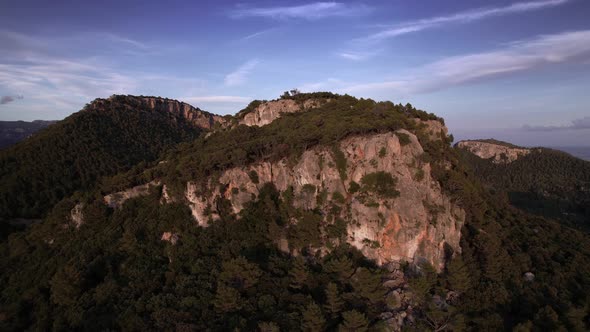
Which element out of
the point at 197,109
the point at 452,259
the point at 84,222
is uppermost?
the point at 197,109

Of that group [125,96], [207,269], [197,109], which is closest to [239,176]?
[207,269]

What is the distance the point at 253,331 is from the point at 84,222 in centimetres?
3707

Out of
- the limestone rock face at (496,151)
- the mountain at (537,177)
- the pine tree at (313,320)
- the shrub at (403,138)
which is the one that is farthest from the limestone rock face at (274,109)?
the limestone rock face at (496,151)

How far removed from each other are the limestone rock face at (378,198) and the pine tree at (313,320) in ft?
40.4

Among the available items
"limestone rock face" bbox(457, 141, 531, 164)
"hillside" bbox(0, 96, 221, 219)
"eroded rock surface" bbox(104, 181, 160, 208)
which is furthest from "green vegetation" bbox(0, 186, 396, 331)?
"limestone rock face" bbox(457, 141, 531, 164)

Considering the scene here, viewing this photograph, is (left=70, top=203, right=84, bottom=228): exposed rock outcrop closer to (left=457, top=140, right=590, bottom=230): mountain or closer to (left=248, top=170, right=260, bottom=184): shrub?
(left=248, top=170, right=260, bottom=184): shrub

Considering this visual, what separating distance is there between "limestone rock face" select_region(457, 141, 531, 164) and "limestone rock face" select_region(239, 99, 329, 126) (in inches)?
5944

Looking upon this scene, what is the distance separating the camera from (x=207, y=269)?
38.8 metres

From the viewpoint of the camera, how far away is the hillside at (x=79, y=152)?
69.1 meters

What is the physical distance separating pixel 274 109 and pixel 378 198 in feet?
128

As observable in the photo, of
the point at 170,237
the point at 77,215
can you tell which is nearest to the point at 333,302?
the point at 170,237

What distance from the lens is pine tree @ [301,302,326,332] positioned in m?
28.7

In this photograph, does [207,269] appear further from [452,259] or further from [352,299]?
[452,259]

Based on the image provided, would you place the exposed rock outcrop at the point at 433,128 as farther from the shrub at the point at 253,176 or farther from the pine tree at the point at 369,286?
the shrub at the point at 253,176
